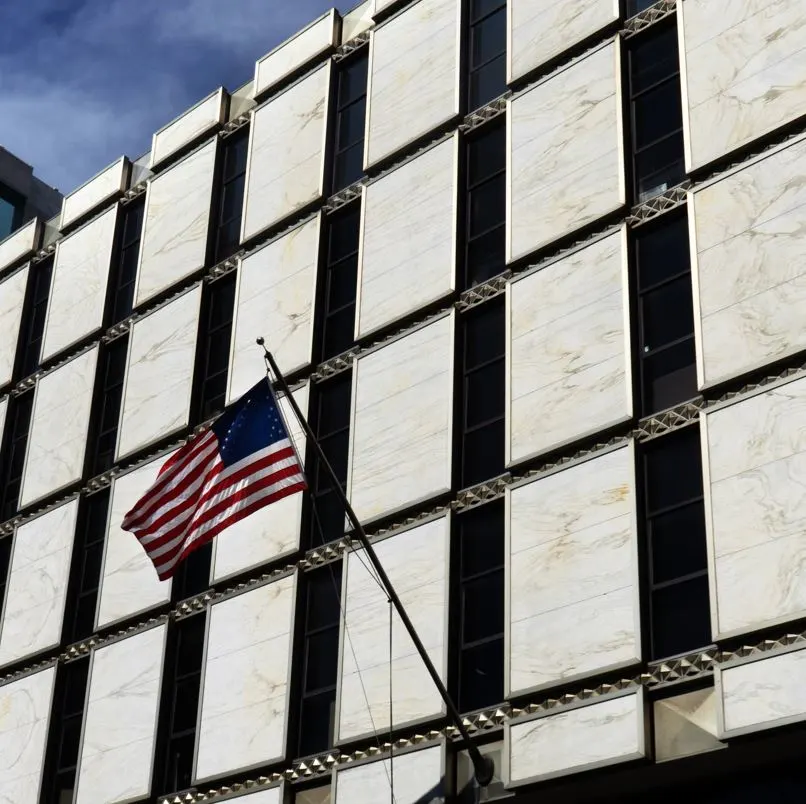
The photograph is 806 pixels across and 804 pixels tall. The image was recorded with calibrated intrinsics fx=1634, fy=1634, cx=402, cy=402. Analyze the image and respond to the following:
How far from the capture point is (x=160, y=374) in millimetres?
33812

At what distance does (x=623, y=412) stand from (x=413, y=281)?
20.7 feet

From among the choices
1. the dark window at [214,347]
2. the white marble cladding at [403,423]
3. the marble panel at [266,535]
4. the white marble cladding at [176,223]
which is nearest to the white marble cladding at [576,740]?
the white marble cladding at [403,423]

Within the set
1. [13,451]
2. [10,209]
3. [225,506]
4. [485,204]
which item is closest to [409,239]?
[485,204]

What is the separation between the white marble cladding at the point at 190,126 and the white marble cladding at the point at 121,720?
12.2 m

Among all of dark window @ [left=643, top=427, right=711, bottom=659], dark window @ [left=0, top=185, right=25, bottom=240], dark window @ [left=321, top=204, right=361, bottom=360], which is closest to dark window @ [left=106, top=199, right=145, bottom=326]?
dark window @ [left=321, top=204, right=361, bottom=360]

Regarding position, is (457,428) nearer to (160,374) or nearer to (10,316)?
(160,374)

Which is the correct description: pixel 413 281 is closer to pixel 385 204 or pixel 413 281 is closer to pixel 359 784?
pixel 385 204

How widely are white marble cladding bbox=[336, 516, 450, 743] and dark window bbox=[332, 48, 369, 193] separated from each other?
9.06m

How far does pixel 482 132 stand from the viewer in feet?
97.9

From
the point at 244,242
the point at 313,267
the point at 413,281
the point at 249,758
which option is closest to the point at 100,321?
the point at 244,242

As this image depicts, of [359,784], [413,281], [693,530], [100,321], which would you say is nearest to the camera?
[693,530]

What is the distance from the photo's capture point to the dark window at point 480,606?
2438 centimetres

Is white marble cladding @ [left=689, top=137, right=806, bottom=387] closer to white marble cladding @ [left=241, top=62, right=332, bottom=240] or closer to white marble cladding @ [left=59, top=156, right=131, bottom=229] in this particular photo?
white marble cladding @ [left=241, top=62, right=332, bottom=240]

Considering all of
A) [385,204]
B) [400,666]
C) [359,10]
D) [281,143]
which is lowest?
[400,666]
